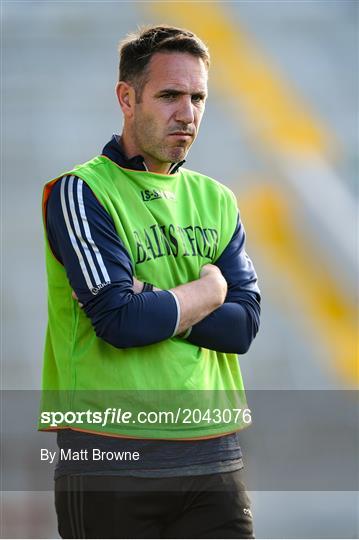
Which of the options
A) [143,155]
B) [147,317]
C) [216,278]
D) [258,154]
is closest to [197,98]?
[143,155]

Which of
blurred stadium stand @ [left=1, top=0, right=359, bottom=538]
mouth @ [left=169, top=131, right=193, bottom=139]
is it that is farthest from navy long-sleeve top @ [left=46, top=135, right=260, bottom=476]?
blurred stadium stand @ [left=1, top=0, right=359, bottom=538]

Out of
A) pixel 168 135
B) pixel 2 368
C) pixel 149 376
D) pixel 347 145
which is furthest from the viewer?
pixel 347 145

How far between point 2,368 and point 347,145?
169cm

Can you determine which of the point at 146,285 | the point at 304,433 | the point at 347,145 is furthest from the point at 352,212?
the point at 146,285

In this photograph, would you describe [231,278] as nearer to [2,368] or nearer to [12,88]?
[2,368]

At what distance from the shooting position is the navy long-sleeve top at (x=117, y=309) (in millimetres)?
1931

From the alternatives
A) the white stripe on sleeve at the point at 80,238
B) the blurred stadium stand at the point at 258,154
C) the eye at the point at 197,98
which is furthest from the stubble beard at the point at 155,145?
the blurred stadium stand at the point at 258,154

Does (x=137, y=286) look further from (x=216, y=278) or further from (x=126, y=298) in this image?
(x=216, y=278)

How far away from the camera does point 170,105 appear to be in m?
2.08

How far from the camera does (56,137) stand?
392 cm

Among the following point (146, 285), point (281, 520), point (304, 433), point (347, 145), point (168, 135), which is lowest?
point (281, 520)

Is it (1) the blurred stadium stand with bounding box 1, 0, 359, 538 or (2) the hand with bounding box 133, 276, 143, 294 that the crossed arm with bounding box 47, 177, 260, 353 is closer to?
(2) the hand with bounding box 133, 276, 143, 294

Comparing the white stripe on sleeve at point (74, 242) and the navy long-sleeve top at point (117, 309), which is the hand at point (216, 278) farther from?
the white stripe on sleeve at point (74, 242)

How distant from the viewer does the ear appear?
2.15m
